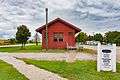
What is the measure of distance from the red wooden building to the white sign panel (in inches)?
1187

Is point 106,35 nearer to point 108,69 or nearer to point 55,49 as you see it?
point 55,49

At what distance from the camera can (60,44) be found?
47.0 meters

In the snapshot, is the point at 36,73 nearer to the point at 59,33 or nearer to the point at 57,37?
the point at 59,33

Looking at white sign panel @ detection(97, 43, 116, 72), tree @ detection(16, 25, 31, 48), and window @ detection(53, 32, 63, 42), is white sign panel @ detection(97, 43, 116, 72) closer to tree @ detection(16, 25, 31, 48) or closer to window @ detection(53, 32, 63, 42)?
window @ detection(53, 32, 63, 42)

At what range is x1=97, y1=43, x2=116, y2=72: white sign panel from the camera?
1662 centimetres

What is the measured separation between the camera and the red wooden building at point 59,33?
47088 mm

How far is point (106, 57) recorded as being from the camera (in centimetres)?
1675

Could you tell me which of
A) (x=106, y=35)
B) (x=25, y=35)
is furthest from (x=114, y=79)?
(x=106, y=35)

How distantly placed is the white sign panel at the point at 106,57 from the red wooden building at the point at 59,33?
3016 cm

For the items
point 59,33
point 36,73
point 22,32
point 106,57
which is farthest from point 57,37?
point 36,73

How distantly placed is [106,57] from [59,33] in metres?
30.9

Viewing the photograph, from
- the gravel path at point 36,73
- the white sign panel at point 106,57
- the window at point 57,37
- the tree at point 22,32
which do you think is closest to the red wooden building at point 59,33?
the window at point 57,37

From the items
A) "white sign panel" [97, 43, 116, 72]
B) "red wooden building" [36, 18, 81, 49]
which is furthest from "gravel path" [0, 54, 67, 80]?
"red wooden building" [36, 18, 81, 49]

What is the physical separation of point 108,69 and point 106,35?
91.8 metres
